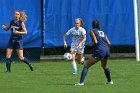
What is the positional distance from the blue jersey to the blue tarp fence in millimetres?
10600

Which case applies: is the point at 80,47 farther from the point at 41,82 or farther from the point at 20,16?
the point at 41,82

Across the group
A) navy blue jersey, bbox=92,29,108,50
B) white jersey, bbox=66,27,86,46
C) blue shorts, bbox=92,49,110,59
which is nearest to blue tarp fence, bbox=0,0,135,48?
white jersey, bbox=66,27,86,46

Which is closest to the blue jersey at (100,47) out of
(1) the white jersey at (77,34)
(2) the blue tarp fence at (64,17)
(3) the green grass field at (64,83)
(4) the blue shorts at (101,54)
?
(4) the blue shorts at (101,54)

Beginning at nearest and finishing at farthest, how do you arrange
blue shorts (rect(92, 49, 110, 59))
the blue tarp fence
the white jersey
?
blue shorts (rect(92, 49, 110, 59)) < the white jersey < the blue tarp fence

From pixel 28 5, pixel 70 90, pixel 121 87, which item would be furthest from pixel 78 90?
pixel 28 5

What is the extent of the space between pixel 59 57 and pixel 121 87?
11720 mm

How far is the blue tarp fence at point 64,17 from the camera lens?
23.7 metres

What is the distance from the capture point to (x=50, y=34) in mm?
24094

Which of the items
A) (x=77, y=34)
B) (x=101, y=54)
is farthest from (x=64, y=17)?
(x=101, y=54)

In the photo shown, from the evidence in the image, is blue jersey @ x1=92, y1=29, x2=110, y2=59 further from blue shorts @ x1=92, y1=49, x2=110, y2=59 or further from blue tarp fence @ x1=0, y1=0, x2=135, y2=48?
blue tarp fence @ x1=0, y1=0, x2=135, y2=48

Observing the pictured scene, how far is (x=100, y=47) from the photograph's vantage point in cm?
1327

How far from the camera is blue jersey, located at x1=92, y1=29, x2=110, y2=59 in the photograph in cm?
1319

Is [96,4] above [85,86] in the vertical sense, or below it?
above

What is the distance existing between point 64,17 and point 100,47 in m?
11.0
